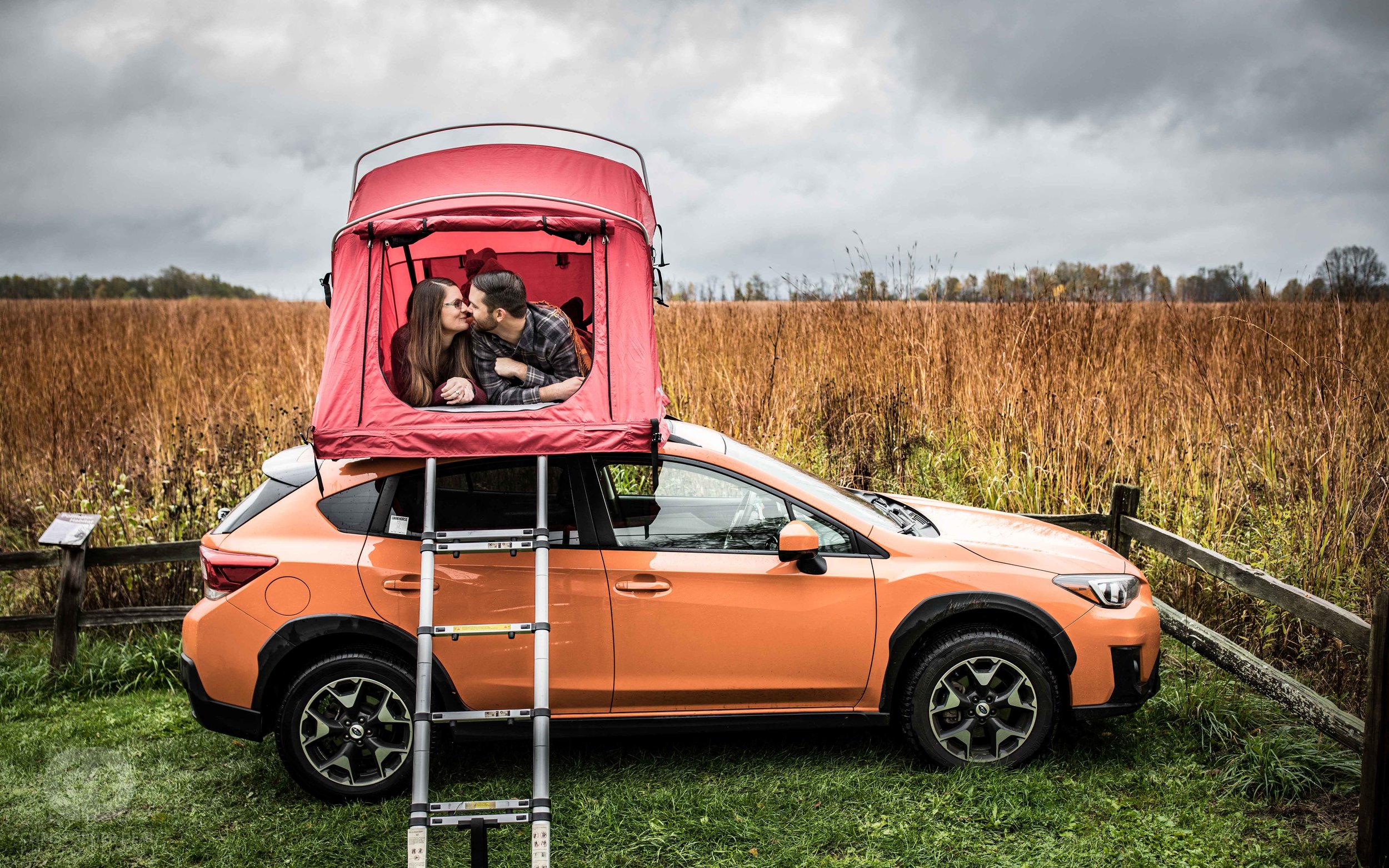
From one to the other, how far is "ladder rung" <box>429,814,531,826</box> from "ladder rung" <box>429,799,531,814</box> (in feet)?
0.07

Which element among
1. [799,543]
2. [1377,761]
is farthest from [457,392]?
[1377,761]

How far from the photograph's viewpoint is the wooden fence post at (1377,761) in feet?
10.9

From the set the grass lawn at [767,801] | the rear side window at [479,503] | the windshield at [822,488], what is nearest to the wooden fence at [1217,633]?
the grass lawn at [767,801]

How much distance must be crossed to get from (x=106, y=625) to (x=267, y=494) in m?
2.76

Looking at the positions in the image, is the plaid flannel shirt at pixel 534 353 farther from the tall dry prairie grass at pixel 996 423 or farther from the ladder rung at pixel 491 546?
the tall dry prairie grass at pixel 996 423

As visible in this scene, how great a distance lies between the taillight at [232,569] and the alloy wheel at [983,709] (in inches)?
122

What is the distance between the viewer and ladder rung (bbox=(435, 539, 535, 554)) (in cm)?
370

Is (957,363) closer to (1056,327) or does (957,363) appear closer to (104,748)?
(1056,327)

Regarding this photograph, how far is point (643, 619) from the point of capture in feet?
13.1

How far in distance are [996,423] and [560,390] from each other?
5.26 meters

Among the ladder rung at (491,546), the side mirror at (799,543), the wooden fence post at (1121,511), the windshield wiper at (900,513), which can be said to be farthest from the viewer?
the wooden fence post at (1121,511)

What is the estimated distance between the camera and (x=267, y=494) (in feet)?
13.8

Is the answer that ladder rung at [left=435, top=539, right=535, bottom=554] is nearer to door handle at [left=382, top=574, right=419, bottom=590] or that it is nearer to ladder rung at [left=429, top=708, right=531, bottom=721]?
door handle at [left=382, top=574, right=419, bottom=590]

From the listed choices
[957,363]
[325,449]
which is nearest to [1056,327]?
[957,363]
